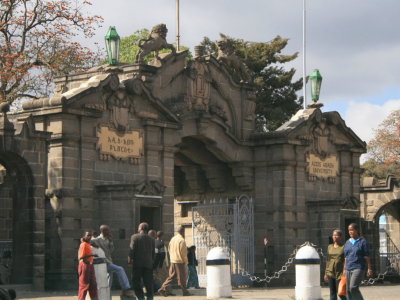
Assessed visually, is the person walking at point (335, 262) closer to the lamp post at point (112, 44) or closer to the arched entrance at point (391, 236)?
the lamp post at point (112, 44)

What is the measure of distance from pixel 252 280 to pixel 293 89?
27.0 metres

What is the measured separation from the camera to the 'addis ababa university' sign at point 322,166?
3850 cm

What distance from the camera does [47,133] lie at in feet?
95.2

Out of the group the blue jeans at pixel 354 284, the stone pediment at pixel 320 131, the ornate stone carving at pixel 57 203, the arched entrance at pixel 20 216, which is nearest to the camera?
the blue jeans at pixel 354 284

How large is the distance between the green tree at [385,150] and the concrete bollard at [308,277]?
42.1 metres

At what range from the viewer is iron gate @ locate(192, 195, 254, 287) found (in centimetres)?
3641

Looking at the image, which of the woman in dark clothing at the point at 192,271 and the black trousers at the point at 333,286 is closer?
the black trousers at the point at 333,286

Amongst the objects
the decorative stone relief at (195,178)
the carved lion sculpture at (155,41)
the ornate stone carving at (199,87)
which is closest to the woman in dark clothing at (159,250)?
the carved lion sculpture at (155,41)

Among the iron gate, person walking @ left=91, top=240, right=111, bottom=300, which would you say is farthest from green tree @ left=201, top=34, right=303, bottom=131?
person walking @ left=91, top=240, right=111, bottom=300

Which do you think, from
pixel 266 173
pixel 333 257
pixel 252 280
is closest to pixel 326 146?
Answer: pixel 266 173

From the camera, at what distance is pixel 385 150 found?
68625mm

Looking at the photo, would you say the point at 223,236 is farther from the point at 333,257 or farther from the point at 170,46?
the point at 333,257

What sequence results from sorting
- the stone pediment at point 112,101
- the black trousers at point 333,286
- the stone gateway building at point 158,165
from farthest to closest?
the stone pediment at point 112,101, the stone gateway building at point 158,165, the black trousers at point 333,286

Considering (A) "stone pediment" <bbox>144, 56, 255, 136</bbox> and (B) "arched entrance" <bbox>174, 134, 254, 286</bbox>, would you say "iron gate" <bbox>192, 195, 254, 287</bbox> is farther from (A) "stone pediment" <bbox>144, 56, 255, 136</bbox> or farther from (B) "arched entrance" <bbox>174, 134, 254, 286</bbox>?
(A) "stone pediment" <bbox>144, 56, 255, 136</bbox>
